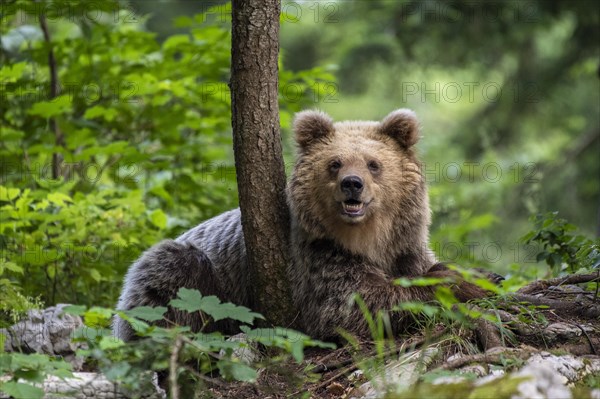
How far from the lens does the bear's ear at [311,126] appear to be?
5621mm

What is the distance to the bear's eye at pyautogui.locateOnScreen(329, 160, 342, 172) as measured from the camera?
5.39 meters

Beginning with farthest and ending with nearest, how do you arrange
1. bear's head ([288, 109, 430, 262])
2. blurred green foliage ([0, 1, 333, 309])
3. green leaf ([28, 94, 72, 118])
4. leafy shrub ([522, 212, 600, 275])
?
green leaf ([28, 94, 72, 118]), blurred green foliage ([0, 1, 333, 309]), leafy shrub ([522, 212, 600, 275]), bear's head ([288, 109, 430, 262])

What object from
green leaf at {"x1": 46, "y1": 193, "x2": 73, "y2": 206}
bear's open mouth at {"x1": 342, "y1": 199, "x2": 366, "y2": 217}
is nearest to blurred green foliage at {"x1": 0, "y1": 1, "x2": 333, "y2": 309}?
green leaf at {"x1": 46, "y1": 193, "x2": 73, "y2": 206}

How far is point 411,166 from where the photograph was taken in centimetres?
563

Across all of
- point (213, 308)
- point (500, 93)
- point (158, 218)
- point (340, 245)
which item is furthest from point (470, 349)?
point (500, 93)

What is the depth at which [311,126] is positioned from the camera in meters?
5.64

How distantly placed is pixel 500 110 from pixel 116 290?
341 inches

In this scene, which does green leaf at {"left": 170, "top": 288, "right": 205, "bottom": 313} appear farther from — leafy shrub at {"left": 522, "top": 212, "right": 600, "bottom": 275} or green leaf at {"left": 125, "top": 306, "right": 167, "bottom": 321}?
leafy shrub at {"left": 522, "top": 212, "right": 600, "bottom": 275}

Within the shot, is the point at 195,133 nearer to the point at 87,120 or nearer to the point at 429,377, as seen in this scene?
the point at 87,120

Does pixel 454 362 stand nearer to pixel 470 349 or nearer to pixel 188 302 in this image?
pixel 470 349

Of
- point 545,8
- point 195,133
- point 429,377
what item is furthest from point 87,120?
point 545,8

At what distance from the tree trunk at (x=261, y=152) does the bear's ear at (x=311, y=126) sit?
485mm

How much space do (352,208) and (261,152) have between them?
2.42ft

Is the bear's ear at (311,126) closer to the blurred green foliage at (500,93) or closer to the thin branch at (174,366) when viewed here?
the thin branch at (174,366)
